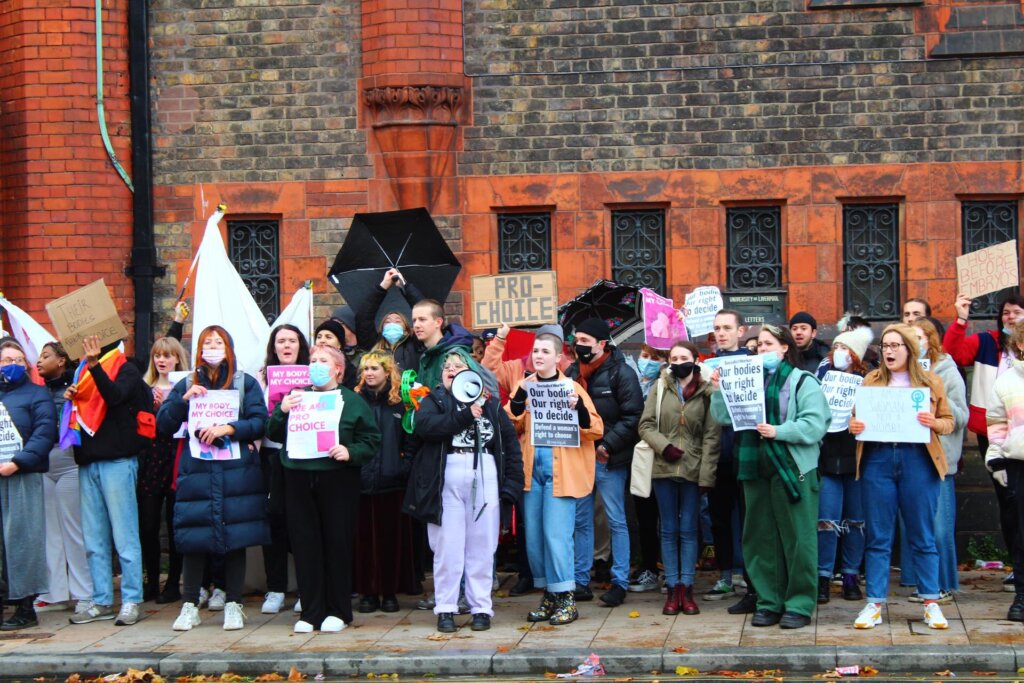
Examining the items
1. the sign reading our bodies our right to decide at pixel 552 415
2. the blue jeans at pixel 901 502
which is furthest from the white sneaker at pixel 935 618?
the sign reading our bodies our right to decide at pixel 552 415

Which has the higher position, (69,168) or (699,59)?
(699,59)

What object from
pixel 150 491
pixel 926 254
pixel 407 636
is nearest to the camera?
pixel 407 636

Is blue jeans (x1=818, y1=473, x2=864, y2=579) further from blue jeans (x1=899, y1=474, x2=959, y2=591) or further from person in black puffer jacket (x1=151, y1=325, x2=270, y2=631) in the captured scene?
person in black puffer jacket (x1=151, y1=325, x2=270, y2=631)

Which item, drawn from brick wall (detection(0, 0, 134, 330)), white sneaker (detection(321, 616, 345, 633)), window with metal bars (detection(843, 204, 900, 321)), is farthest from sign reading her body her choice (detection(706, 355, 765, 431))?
brick wall (detection(0, 0, 134, 330))

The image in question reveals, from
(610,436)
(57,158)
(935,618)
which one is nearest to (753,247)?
(610,436)

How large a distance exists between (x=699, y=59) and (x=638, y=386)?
544cm

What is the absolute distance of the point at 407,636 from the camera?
9680 millimetres

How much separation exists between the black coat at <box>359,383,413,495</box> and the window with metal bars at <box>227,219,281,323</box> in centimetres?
515

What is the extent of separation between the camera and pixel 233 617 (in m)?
10.1

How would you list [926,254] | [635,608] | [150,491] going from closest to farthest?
[635,608] → [150,491] → [926,254]

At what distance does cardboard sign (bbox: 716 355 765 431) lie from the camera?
9487mm

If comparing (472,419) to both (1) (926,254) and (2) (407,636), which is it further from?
(1) (926,254)

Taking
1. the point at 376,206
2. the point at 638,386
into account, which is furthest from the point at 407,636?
the point at 376,206

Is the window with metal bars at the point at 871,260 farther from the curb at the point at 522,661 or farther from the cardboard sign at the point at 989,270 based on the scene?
the curb at the point at 522,661
